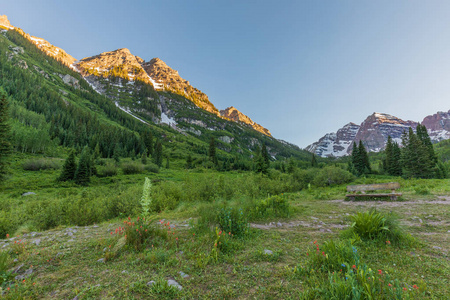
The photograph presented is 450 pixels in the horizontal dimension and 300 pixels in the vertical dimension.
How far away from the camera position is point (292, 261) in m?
3.80

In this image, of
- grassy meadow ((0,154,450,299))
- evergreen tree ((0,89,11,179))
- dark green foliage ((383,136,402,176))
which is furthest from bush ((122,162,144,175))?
dark green foliage ((383,136,402,176))

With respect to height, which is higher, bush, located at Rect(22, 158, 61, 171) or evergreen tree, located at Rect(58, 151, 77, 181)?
bush, located at Rect(22, 158, 61, 171)

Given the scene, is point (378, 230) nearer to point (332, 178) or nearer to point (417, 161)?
point (332, 178)

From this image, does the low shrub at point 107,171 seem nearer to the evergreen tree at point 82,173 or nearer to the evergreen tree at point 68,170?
the evergreen tree at point 68,170

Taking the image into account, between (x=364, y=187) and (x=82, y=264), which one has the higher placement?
(x=364, y=187)

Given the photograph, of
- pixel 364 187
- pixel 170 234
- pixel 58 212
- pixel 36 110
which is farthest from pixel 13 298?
pixel 36 110

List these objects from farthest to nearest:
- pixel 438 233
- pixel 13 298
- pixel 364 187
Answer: pixel 364 187, pixel 438 233, pixel 13 298

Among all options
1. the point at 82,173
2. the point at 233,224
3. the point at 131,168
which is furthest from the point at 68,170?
the point at 233,224

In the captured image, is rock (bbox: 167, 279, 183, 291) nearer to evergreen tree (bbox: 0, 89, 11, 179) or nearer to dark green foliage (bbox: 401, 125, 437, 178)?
evergreen tree (bbox: 0, 89, 11, 179)

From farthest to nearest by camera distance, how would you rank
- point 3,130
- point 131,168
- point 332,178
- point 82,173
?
point 131,168
point 332,178
point 82,173
point 3,130

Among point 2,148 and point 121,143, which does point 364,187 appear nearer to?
point 2,148

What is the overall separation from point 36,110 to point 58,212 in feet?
435

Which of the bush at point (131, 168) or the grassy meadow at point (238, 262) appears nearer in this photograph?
the grassy meadow at point (238, 262)

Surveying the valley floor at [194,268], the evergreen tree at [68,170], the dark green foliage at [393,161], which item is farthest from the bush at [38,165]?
the dark green foliage at [393,161]
